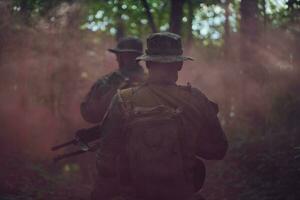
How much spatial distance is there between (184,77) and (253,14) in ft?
9.36

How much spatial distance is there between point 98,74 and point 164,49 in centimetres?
1128

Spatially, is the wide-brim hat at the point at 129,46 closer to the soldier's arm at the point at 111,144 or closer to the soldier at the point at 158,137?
the soldier at the point at 158,137

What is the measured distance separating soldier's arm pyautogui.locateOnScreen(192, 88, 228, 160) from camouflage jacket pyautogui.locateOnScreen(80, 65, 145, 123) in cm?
266

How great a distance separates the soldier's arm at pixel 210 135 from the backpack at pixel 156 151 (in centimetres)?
26

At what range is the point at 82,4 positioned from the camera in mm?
13844

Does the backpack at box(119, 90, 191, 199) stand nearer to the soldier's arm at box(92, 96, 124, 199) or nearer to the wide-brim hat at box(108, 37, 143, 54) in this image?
the soldier's arm at box(92, 96, 124, 199)

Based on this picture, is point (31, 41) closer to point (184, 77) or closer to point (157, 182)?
point (184, 77)

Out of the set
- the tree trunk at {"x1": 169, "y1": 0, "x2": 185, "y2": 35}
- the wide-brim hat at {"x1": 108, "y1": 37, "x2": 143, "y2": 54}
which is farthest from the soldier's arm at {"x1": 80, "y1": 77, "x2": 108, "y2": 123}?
the tree trunk at {"x1": 169, "y1": 0, "x2": 185, "y2": 35}

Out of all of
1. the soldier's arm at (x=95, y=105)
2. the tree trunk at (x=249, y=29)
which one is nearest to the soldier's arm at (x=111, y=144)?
the soldier's arm at (x=95, y=105)

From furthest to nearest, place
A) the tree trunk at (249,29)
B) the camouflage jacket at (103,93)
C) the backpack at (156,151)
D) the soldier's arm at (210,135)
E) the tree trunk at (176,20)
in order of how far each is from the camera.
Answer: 1. the tree trunk at (176,20)
2. the tree trunk at (249,29)
3. the camouflage jacket at (103,93)
4. the soldier's arm at (210,135)
5. the backpack at (156,151)

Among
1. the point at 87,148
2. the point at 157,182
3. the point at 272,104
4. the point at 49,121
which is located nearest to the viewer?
the point at 157,182

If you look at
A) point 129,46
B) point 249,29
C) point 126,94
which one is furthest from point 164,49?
point 249,29

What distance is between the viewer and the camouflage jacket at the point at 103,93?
669 cm

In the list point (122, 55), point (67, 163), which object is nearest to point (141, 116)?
point (122, 55)
